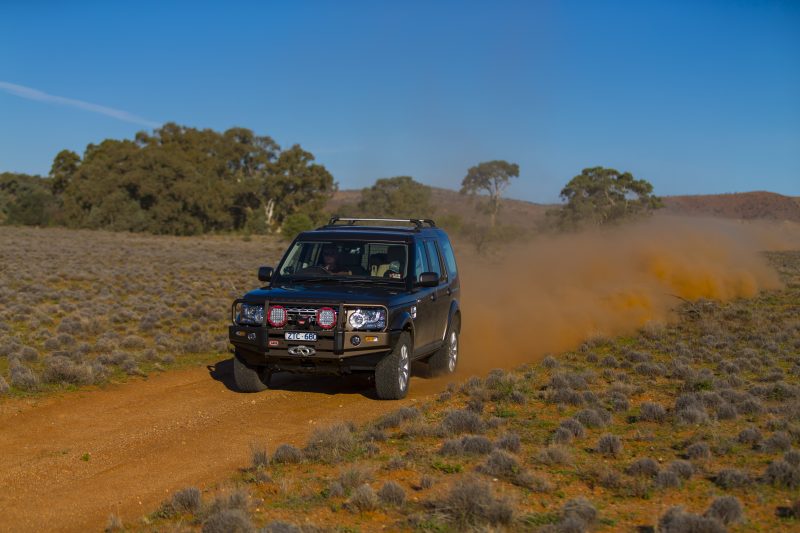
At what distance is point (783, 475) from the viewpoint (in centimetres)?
638

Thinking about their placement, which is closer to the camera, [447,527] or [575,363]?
[447,527]

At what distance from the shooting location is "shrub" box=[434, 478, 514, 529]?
5441 millimetres

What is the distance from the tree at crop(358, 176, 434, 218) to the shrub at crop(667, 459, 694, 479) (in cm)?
7114

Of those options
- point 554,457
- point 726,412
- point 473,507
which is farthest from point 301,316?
point 726,412

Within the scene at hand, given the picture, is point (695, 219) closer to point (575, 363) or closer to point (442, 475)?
point (575, 363)

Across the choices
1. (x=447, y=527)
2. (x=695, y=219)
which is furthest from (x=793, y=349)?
(x=695, y=219)

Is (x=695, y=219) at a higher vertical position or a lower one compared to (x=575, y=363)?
higher

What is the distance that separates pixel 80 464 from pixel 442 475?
3565 mm

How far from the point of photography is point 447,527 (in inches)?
213

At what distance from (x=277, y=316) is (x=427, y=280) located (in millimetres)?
2087

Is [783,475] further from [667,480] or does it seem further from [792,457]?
[667,480]

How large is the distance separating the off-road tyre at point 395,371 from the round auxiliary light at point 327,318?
2.76 ft

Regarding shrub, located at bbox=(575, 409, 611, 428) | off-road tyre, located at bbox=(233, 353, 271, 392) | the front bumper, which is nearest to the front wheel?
the front bumper

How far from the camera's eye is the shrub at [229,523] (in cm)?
527
